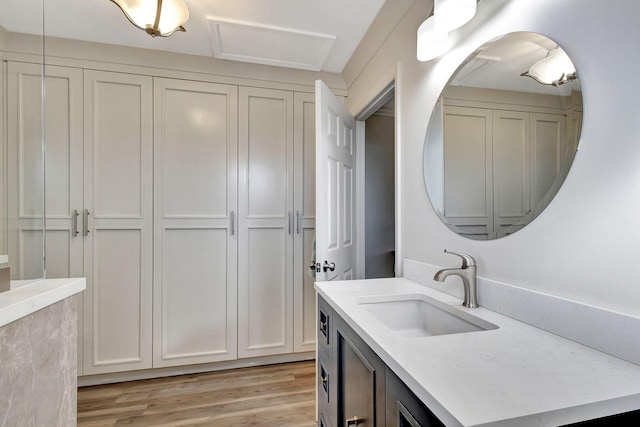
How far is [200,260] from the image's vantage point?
229 centimetres

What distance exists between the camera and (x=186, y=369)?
2.28 metres

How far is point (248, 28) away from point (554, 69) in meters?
1.74

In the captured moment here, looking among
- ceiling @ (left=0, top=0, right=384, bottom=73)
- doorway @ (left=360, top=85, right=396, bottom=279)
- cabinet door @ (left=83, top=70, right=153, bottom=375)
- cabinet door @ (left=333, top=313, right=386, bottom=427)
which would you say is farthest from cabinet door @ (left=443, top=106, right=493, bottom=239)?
cabinet door @ (left=83, top=70, right=153, bottom=375)

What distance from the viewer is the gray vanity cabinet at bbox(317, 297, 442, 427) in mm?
610

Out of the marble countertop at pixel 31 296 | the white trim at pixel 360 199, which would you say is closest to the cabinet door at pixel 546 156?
the marble countertop at pixel 31 296

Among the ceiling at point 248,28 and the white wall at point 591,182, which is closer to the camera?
the white wall at point 591,182

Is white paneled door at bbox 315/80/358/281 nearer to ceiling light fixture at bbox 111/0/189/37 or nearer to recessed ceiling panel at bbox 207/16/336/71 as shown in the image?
recessed ceiling panel at bbox 207/16/336/71

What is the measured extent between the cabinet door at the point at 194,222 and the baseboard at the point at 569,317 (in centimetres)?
189

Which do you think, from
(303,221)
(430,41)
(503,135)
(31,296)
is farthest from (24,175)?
(503,135)

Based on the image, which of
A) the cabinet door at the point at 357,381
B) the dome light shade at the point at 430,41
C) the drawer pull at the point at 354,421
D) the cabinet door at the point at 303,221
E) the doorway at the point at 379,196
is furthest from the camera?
the doorway at the point at 379,196

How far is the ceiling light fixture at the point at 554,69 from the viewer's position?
76 cm

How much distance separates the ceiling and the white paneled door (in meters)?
0.45

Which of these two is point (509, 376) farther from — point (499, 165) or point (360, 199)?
point (360, 199)

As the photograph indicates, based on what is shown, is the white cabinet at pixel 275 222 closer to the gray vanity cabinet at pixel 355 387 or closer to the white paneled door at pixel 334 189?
the white paneled door at pixel 334 189
